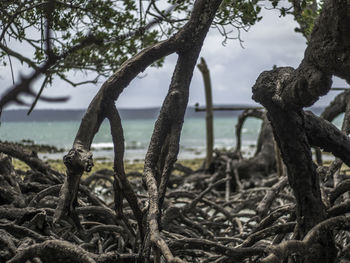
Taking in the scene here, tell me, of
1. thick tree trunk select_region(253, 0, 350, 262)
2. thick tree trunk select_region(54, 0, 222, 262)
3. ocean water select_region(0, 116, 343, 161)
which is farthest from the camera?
ocean water select_region(0, 116, 343, 161)

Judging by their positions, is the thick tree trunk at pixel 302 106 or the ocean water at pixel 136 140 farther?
the ocean water at pixel 136 140

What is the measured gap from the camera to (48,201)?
3309 mm

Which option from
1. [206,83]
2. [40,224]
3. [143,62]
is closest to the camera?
[143,62]

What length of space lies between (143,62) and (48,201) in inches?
56.8

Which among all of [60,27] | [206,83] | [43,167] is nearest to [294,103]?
[60,27]

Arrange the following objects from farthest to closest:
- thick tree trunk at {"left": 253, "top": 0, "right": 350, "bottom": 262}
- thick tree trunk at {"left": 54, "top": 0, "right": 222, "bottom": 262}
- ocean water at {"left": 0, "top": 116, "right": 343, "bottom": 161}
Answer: ocean water at {"left": 0, "top": 116, "right": 343, "bottom": 161} < thick tree trunk at {"left": 54, "top": 0, "right": 222, "bottom": 262} < thick tree trunk at {"left": 253, "top": 0, "right": 350, "bottom": 262}

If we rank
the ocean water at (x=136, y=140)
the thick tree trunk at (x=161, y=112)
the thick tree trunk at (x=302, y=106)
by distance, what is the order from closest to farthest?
1. the thick tree trunk at (x=302, y=106)
2. the thick tree trunk at (x=161, y=112)
3. the ocean water at (x=136, y=140)

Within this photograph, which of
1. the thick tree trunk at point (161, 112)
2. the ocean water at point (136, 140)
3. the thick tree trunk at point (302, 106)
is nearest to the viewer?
the thick tree trunk at point (302, 106)

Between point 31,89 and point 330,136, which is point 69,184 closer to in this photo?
point 330,136

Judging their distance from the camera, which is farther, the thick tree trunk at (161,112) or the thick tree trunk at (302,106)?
the thick tree trunk at (161,112)

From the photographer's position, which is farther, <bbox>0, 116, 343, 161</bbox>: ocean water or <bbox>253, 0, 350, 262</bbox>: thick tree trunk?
<bbox>0, 116, 343, 161</bbox>: ocean water

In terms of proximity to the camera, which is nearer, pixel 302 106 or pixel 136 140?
pixel 302 106

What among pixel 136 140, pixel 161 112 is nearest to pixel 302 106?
pixel 161 112

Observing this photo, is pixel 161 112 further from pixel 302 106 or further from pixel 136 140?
pixel 136 140
